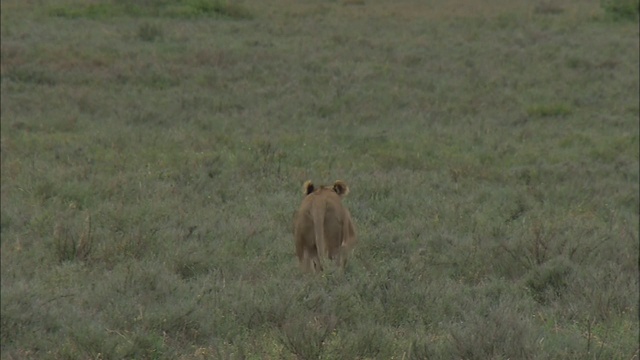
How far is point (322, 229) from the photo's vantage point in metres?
6.22

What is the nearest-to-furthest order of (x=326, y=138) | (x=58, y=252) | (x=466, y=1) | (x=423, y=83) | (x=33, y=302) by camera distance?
(x=33, y=302), (x=58, y=252), (x=326, y=138), (x=423, y=83), (x=466, y=1)

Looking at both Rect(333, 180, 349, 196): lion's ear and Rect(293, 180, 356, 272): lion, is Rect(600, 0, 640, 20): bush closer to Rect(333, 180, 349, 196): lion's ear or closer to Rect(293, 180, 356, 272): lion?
Rect(333, 180, 349, 196): lion's ear

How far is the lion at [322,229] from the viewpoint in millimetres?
6242

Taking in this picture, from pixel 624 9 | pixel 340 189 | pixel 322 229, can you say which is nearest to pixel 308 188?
pixel 340 189

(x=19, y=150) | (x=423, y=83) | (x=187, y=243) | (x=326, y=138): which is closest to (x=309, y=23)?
(x=423, y=83)

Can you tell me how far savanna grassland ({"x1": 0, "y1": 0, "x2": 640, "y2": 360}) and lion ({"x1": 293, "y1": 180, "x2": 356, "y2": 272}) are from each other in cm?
16

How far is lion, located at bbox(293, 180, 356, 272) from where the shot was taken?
6.24 meters

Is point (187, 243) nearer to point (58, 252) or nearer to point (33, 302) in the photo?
point (58, 252)

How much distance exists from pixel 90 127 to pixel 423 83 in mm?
A: 6517

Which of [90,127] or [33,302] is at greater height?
[33,302]

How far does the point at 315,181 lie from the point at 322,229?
4340 mm

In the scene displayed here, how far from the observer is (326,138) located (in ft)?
42.5

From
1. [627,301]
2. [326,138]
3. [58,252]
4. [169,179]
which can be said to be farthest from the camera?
[326,138]

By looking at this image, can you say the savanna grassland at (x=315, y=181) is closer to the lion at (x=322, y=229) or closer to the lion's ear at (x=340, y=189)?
the lion at (x=322, y=229)
